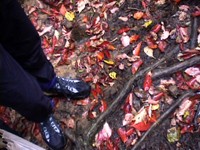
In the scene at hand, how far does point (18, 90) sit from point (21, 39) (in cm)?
45

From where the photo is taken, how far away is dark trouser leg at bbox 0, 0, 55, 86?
2.34 m

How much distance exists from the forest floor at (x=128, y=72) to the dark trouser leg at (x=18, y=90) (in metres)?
0.75

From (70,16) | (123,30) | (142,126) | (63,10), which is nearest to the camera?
(142,126)

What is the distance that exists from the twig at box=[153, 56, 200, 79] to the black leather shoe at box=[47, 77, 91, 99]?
79 centimetres

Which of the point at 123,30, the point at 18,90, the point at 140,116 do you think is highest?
the point at 18,90

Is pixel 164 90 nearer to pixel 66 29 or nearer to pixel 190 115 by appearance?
pixel 190 115

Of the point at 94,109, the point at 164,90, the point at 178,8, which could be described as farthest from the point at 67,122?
the point at 178,8

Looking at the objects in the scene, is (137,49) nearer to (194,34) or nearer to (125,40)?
(125,40)

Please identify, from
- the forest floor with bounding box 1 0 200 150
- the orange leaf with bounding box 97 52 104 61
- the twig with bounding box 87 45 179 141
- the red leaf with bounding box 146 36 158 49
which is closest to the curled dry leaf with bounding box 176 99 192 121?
the forest floor with bounding box 1 0 200 150

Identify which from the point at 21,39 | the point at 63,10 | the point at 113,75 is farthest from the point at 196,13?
the point at 21,39

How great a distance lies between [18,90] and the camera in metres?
2.37

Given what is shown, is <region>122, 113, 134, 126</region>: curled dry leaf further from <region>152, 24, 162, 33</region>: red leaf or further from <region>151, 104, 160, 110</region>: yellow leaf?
<region>152, 24, 162, 33</region>: red leaf

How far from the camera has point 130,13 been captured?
394 cm

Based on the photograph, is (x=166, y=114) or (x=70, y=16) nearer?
(x=166, y=114)
